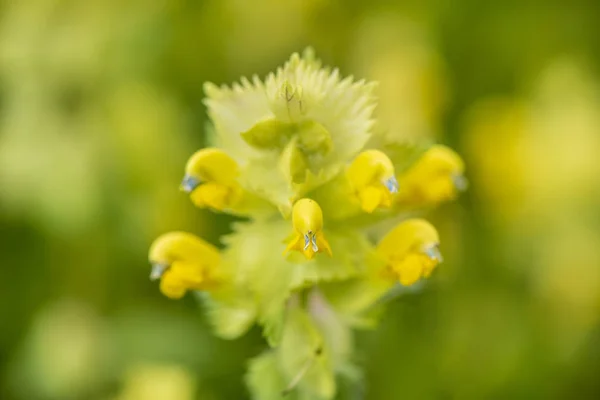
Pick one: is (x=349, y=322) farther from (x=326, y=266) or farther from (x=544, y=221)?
(x=544, y=221)

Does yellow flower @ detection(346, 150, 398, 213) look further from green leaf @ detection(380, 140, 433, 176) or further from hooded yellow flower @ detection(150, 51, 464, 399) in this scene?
green leaf @ detection(380, 140, 433, 176)

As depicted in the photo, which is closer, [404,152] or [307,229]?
[307,229]

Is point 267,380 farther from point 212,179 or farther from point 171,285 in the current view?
point 212,179

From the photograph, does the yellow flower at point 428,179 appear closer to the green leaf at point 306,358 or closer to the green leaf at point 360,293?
the green leaf at point 360,293

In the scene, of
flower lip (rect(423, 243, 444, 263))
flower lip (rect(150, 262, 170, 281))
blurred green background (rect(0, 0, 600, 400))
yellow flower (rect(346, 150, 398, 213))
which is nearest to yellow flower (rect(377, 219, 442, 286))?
flower lip (rect(423, 243, 444, 263))

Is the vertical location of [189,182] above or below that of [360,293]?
above

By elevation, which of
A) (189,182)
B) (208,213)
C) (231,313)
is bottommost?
(231,313)

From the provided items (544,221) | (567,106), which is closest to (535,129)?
(567,106)

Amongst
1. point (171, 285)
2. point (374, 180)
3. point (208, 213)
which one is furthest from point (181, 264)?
point (208, 213)

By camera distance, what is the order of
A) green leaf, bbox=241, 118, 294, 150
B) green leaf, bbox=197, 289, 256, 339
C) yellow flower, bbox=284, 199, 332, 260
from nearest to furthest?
yellow flower, bbox=284, 199, 332, 260, green leaf, bbox=241, 118, 294, 150, green leaf, bbox=197, 289, 256, 339
